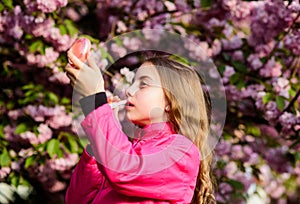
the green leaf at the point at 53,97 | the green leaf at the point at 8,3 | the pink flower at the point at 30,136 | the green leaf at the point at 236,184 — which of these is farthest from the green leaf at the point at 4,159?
the green leaf at the point at 236,184

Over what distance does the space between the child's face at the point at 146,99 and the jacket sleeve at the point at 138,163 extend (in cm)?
10

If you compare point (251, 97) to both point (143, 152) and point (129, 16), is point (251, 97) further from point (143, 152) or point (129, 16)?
point (143, 152)

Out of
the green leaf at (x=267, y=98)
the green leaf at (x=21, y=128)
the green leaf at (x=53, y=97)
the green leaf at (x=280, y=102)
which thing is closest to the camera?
the green leaf at (x=280, y=102)

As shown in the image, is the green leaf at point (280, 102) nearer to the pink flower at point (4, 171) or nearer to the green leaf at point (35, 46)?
the green leaf at point (35, 46)

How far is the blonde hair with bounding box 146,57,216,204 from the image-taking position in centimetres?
230

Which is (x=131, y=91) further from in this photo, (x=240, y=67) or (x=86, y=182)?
(x=240, y=67)

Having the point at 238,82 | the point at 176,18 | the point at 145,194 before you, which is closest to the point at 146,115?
the point at 145,194

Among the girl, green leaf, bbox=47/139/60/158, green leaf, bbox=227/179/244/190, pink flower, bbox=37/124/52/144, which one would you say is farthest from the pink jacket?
green leaf, bbox=227/179/244/190

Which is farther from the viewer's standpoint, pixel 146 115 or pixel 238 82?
pixel 238 82

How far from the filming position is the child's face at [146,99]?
87.7 inches

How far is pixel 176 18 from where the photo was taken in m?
5.10

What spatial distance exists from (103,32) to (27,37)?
0.83 metres

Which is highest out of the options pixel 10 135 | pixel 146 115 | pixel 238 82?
pixel 146 115

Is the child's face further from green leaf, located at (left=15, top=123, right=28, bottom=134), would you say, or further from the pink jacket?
green leaf, located at (left=15, top=123, right=28, bottom=134)
